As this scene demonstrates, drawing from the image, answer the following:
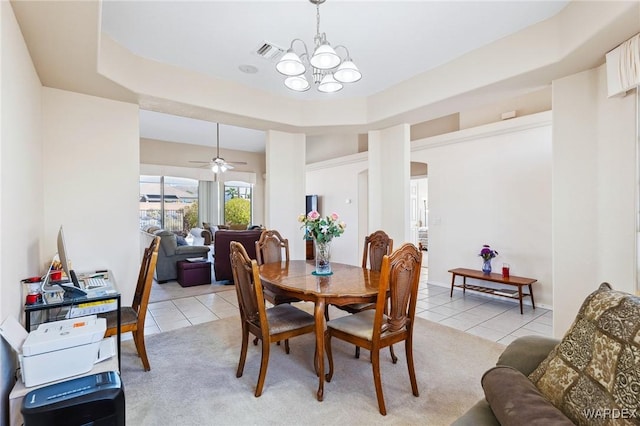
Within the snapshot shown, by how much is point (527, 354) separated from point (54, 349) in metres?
2.36

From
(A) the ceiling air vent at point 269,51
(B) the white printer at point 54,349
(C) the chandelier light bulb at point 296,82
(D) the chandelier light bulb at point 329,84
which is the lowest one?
(B) the white printer at point 54,349

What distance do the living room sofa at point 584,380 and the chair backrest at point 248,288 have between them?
1.41m

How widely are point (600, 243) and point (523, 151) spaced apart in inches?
88.5

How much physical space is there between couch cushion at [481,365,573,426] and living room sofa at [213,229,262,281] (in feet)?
15.3

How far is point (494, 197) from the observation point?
4820 mm

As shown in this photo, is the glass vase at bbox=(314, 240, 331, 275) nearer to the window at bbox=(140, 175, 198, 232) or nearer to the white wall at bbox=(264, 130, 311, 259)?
the white wall at bbox=(264, 130, 311, 259)

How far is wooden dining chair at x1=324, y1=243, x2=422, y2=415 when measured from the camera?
6.80 feet

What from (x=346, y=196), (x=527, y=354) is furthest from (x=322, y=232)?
(x=346, y=196)

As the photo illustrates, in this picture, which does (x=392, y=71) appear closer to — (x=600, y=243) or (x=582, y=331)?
(x=600, y=243)

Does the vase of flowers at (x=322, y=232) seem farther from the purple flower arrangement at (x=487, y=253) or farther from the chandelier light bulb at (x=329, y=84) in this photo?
the purple flower arrangement at (x=487, y=253)

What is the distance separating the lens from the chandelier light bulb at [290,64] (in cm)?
235

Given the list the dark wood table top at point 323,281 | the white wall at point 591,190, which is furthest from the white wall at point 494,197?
the dark wood table top at point 323,281

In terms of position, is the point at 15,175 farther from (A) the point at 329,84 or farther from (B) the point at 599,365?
(B) the point at 599,365

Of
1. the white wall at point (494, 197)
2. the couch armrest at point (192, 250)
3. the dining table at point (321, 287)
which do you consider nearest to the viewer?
the dining table at point (321, 287)
